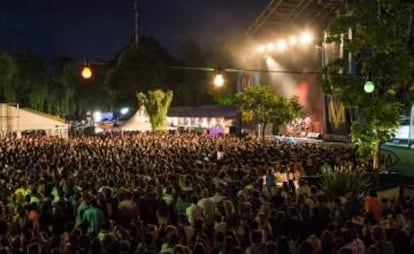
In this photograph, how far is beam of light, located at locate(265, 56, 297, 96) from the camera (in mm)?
39312

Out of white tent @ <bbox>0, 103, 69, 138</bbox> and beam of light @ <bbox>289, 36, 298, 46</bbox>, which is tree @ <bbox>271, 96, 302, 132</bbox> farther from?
white tent @ <bbox>0, 103, 69, 138</bbox>

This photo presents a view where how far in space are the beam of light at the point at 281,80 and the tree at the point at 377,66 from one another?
24116mm

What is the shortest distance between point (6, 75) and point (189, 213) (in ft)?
189

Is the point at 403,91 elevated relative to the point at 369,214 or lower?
elevated


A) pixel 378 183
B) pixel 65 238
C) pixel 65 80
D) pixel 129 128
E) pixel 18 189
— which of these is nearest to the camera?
pixel 65 238

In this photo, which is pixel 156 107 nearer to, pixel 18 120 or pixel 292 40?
pixel 18 120

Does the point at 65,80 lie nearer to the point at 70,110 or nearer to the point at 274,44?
the point at 70,110

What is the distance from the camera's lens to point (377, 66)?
14.2m

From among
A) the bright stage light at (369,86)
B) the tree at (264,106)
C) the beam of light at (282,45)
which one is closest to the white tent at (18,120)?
the tree at (264,106)

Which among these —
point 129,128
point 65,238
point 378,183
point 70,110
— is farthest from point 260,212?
point 70,110

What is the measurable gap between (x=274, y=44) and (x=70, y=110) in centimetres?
5746

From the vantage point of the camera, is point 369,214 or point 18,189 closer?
point 369,214

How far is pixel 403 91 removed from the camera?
48.5ft

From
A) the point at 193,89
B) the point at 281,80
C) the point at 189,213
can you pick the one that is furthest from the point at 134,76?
the point at 189,213
